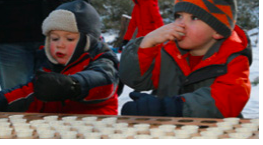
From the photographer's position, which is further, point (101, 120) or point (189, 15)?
point (189, 15)

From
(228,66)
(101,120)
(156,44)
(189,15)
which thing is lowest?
(101,120)

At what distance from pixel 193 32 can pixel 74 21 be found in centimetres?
71

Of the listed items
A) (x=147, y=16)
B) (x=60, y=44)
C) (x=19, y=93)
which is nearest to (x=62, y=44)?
(x=60, y=44)

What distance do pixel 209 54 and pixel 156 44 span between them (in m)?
0.24

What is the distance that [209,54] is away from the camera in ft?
5.40

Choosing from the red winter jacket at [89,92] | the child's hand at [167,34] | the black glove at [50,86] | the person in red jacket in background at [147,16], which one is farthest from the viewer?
the person in red jacket in background at [147,16]

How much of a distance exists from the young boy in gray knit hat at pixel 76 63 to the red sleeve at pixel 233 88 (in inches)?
22.6

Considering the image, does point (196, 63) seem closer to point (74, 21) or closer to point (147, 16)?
point (74, 21)

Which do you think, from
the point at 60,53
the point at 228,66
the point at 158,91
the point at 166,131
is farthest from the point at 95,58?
the point at 166,131

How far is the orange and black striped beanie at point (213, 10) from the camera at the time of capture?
162 cm

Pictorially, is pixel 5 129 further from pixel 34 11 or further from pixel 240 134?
pixel 34 11

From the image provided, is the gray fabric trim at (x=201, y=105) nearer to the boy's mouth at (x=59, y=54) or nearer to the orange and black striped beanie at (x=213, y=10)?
the orange and black striped beanie at (x=213, y=10)

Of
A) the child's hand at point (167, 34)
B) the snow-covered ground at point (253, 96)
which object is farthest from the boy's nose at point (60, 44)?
the snow-covered ground at point (253, 96)

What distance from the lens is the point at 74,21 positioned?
6.68 ft
